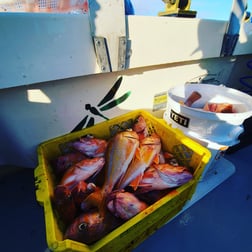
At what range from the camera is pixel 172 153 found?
2.60 feet

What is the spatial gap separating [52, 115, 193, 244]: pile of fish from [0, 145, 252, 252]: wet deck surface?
0.83 ft

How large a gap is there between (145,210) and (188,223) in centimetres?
37

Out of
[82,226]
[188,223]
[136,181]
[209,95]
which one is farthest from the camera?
[209,95]

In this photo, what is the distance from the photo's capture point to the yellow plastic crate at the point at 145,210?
411 mm

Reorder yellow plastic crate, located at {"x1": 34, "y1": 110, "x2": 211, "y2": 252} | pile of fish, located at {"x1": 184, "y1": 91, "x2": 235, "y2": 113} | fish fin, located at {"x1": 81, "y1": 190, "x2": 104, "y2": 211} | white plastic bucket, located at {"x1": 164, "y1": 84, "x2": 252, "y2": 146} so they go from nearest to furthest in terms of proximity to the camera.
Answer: yellow plastic crate, located at {"x1": 34, "y1": 110, "x2": 211, "y2": 252} < fish fin, located at {"x1": 81, "y1": 190, "x2": 104, "y2": 211} < white plastic bucket, located at {"x1": 164, "y1": 84, "x2": 252, "y2": 146} < pile of fish, located at {"x1": 184, "y1": 91, "x2": 235, "y2": 113}

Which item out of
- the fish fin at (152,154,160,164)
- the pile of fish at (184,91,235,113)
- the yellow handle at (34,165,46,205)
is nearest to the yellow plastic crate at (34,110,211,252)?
the yellow handle at (34,165,46,205)

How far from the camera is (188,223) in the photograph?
0.72 m

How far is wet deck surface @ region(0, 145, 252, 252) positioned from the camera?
2.15ft

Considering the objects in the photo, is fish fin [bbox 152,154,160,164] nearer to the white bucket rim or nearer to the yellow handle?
the white bucket rim

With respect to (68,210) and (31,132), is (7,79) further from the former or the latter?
(68,210)

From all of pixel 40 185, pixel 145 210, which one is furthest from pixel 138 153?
pixel 40 185

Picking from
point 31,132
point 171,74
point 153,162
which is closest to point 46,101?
point 31,132

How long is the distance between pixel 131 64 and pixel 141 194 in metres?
0.63

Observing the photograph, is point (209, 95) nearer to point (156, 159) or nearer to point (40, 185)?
point (156, 159)
